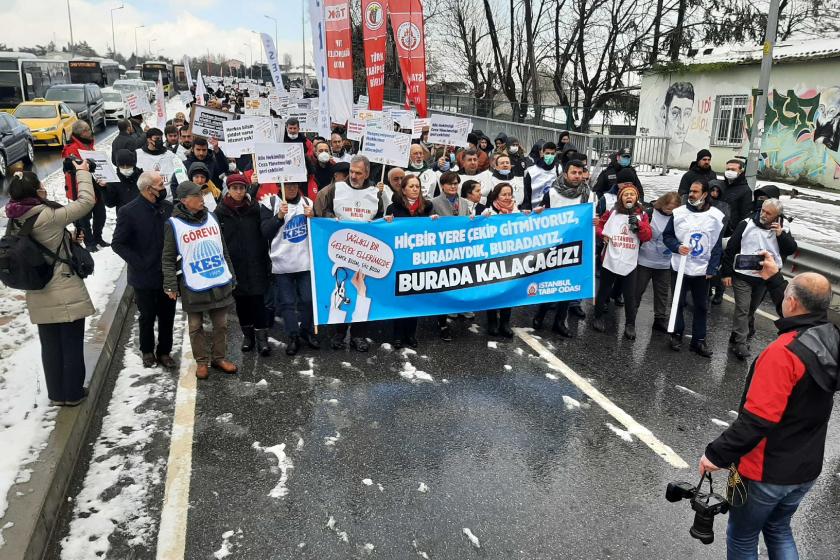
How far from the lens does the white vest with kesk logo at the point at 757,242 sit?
256 inches

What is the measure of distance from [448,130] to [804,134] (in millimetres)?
11783

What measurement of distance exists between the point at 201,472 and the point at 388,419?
1.50 meters

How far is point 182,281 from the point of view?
566 cm

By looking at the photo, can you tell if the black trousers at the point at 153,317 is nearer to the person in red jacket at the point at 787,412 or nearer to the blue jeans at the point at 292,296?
the blue jeans at the point at 292,296

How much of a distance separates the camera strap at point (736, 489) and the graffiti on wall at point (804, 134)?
16.4 meters

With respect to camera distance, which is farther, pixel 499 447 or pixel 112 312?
pixel 112 312

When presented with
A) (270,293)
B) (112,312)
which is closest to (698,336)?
(270,293)

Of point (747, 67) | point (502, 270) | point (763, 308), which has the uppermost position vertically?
point (747, 67)

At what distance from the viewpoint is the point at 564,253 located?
725 cm

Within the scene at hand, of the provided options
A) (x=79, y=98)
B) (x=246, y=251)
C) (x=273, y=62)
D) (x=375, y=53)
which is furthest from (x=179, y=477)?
(x=79, y=98)

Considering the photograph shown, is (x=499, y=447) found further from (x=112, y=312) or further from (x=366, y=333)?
(x=112, y=312)

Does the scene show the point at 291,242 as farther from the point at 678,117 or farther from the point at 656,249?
the point at 678,117

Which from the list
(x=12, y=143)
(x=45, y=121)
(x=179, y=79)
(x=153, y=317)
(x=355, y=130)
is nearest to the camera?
(x=153, y=317)

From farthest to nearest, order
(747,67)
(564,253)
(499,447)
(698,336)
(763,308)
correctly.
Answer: (747,67) < (763,308) < (564,253) < (698,336) < (499,447)
